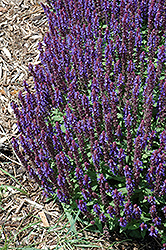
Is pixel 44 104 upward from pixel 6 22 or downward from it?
downward

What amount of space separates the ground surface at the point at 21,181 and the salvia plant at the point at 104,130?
0.55 m

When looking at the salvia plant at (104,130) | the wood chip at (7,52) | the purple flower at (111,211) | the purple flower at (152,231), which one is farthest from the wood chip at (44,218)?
the wood chip at (7,52)

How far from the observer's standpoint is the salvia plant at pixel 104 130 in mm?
5066

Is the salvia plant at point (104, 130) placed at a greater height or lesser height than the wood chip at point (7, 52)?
lesser

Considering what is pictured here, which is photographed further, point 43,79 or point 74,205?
point 43,79

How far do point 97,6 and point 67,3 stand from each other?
80cm

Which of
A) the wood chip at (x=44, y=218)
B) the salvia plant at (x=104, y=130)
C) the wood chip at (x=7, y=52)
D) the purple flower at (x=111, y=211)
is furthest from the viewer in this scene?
the wood chip at (x=7, y=52)

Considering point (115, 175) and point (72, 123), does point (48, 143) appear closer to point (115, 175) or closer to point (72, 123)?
point (72, 123)

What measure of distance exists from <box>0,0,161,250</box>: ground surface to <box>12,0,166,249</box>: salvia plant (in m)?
0.55

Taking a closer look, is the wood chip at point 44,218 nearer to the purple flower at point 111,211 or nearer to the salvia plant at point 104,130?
the salvia plant at point 104,130

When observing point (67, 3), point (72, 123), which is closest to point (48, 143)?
point (72, 123)

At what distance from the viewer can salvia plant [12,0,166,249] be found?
16.6ft

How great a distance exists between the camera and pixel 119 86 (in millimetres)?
5648

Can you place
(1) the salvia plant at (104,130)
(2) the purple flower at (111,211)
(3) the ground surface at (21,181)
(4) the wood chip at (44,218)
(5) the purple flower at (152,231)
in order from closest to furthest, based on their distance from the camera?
1. (5) the purple flower at (152,231)
2. (2) the purple flower at (111,211)
3. (1) the salvia plant at (104,130)
4. (3) the ground surface at (21,181)
5. (4) the wood chip at (44,218)
